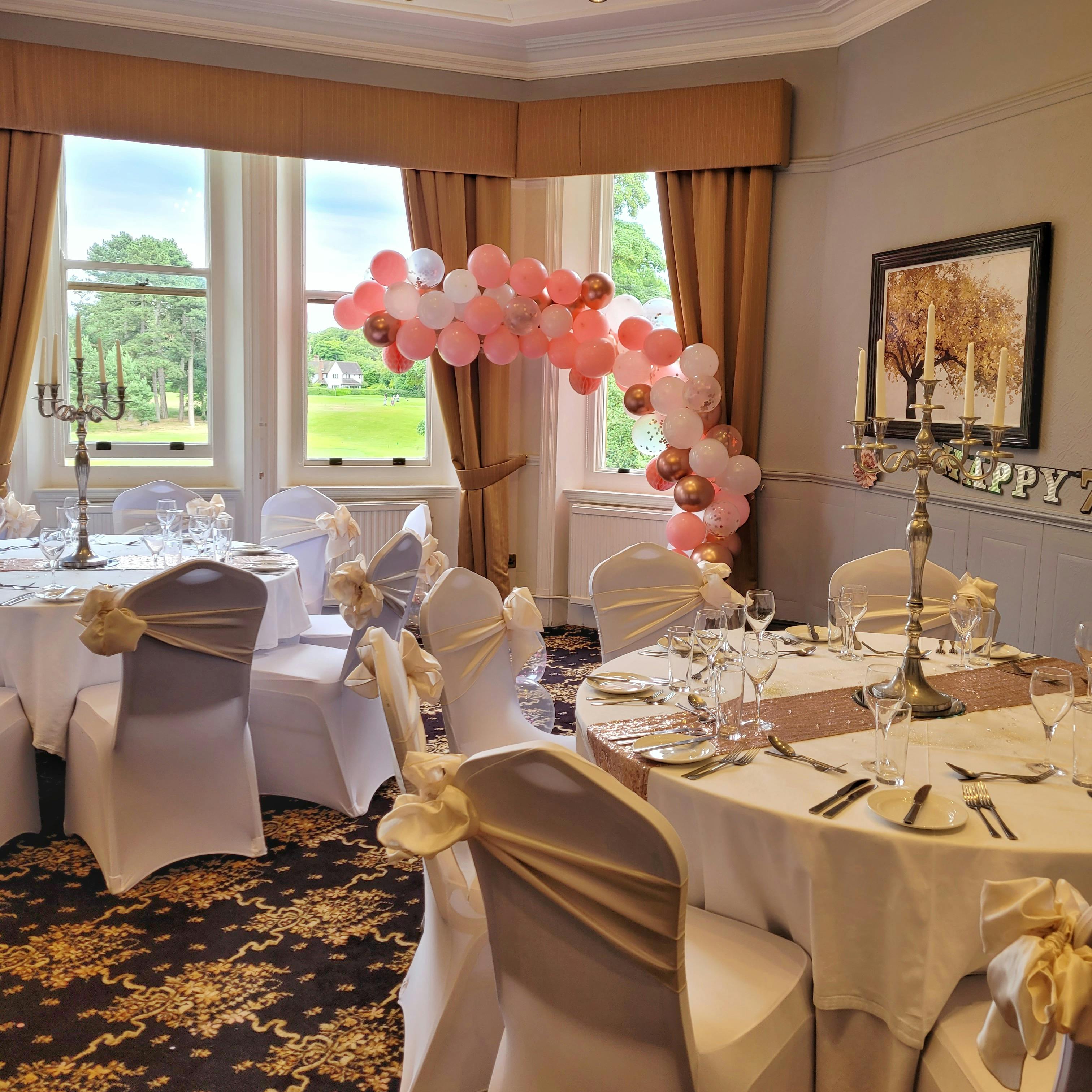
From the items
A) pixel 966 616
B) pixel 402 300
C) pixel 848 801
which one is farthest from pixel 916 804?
pixel 402 300

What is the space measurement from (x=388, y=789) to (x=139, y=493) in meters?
2.02

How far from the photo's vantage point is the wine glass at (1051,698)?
179 cm

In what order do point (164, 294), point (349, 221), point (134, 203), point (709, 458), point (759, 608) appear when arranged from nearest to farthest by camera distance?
point (759, 608) → point (709, 458) → point (134, 203) → point (164, 294) → point (349, 221)

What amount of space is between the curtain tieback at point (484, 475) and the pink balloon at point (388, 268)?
→ 1187 millimetres

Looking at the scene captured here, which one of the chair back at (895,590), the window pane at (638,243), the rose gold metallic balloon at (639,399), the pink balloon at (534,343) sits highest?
the window pane at (638,243)

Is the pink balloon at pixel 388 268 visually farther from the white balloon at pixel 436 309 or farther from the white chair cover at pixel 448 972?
the white chair cover at pixel 448 972

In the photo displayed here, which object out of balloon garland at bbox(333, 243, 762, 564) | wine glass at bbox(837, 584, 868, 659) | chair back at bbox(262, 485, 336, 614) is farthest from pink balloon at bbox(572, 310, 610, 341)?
wine glass at bbox(837, 584, 868, 659)

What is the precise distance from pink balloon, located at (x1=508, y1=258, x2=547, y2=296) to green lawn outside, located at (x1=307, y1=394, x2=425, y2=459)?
1230mm

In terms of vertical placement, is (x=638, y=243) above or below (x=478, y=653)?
above

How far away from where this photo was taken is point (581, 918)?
4.36ft

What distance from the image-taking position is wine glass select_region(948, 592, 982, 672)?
7.97 ft

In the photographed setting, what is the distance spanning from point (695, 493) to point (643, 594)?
213 cm

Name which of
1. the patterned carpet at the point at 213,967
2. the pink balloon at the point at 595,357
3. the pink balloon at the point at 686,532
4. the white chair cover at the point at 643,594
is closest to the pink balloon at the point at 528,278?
the pink balloon at the point at 595,357

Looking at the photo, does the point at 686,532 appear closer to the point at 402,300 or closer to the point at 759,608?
the point at 402,300
